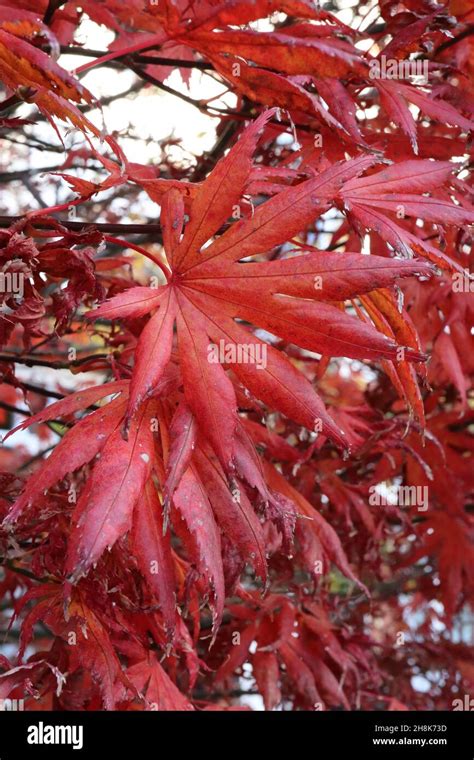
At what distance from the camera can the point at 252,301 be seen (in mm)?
758

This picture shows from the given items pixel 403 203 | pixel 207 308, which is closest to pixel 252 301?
pixel 207 308

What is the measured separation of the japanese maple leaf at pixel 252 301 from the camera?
0.72 m

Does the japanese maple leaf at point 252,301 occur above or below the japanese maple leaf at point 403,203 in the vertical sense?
below

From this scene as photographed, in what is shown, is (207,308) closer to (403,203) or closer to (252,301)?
(252,301)

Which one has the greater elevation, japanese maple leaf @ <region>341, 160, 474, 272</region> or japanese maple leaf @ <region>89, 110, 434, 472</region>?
japanese maple leaf @ <region>341, 160, 474, 272</region>

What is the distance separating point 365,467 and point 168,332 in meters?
0.99

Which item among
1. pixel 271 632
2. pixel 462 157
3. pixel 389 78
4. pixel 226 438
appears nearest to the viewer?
pixel 226 438

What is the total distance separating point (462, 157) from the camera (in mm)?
1067

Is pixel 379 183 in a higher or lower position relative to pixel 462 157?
lower

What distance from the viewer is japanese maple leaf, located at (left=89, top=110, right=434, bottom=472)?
0.72 metres
